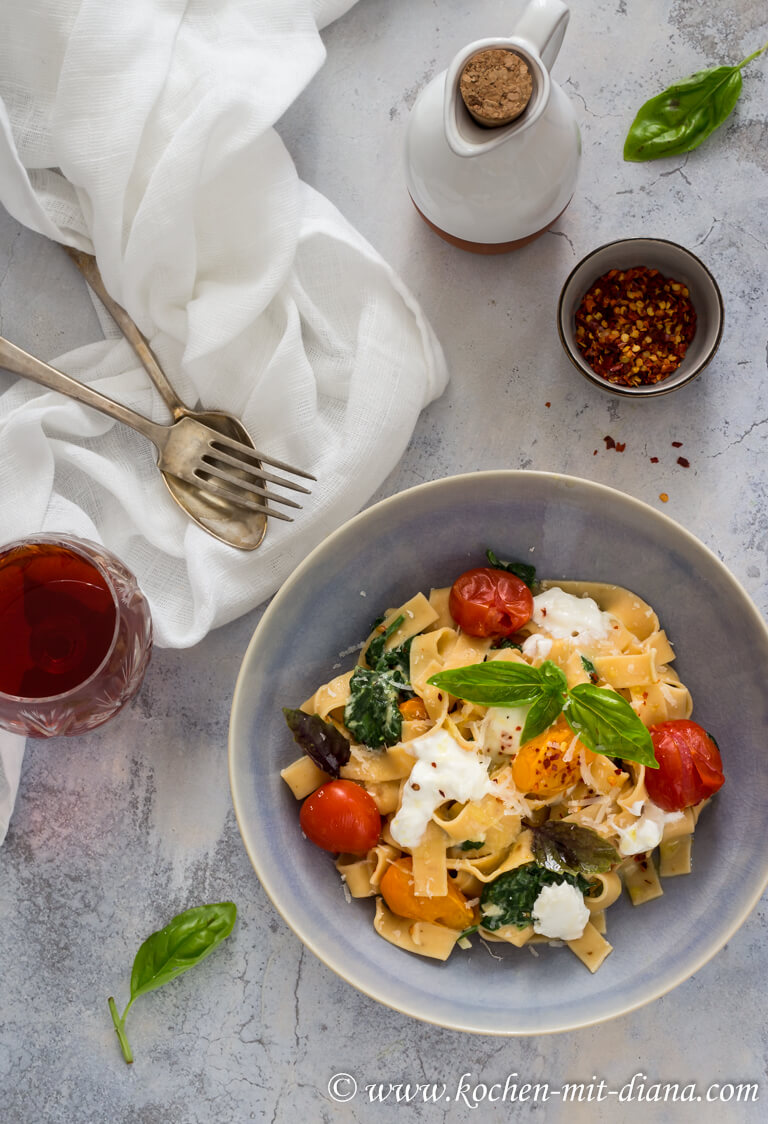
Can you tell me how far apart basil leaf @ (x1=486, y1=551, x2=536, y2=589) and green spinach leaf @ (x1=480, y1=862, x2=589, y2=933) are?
854 millimetres

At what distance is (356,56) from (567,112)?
883 mm

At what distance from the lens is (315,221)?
2.86 metres

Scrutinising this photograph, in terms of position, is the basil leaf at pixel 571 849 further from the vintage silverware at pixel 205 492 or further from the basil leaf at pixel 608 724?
the vintage silverware at pixel 205 492

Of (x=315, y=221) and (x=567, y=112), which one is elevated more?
(x=567, y=112)

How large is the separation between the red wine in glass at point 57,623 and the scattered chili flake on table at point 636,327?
1.70m

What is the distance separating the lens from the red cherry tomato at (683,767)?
8.39ft

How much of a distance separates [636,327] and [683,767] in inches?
54.7

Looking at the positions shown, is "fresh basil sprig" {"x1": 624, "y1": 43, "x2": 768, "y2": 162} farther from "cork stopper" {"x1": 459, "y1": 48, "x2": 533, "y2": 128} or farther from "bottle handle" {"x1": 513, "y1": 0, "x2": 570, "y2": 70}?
"cork stopper" {"x1": 459, "y1": 48, "x2": 533, "y2": 128}

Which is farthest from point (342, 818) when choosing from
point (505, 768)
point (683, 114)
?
point (683, 114)

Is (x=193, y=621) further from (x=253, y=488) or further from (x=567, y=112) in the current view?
(x=567, y=112)

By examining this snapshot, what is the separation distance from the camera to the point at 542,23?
2379 mm

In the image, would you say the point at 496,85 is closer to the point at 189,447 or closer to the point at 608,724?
the point at 189,447

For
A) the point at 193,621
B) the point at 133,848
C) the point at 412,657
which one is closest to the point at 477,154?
the point at 412,657

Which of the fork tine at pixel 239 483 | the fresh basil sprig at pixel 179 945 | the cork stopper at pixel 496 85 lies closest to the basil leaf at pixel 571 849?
the fresh basil sprig at pixel 179 945
